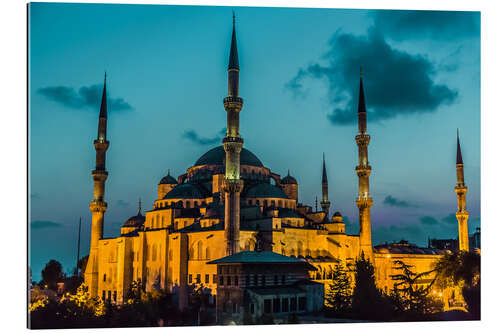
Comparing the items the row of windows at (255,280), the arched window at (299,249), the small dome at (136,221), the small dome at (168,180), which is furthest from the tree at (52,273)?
the row of windows at (255,280)

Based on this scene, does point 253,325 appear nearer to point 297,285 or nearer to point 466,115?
point 297,285

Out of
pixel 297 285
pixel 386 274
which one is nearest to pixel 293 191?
pixel 386 274

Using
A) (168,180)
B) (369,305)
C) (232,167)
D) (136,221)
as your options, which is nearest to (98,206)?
(136,221)

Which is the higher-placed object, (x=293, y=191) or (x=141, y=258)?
(x=293, y=191)

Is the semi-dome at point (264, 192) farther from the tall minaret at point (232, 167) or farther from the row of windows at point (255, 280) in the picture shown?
the row of windows at point (255, 280)

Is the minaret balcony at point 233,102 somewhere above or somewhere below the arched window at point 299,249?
above
